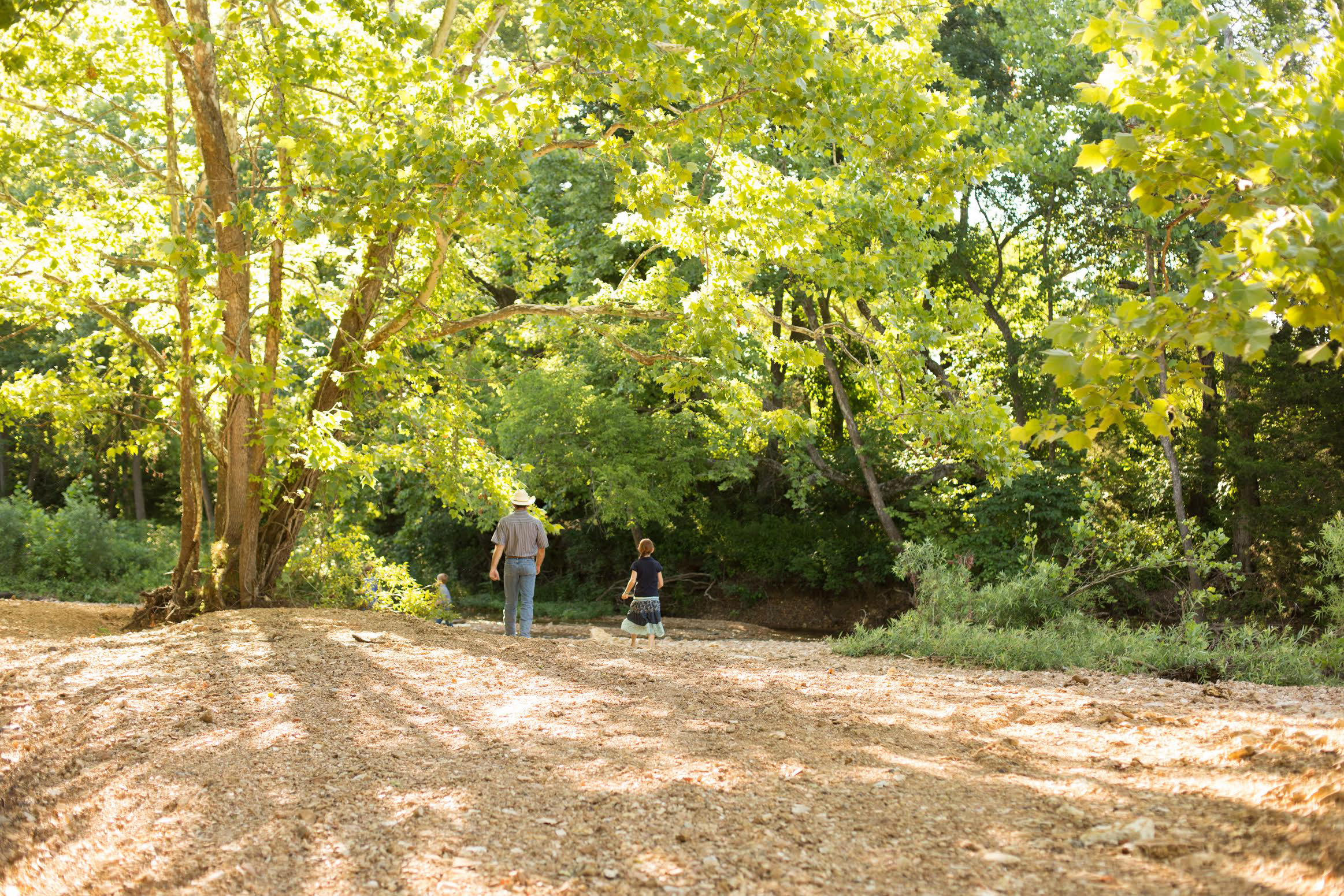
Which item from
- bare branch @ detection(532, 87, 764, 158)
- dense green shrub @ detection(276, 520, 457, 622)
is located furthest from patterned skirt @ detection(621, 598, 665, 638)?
bare branch @ detection(532, 87, 764, 158)

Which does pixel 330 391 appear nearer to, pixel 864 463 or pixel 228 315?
pixel 228 315

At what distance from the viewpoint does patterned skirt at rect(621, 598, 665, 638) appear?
1184 cm

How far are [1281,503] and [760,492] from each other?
35.2 ft

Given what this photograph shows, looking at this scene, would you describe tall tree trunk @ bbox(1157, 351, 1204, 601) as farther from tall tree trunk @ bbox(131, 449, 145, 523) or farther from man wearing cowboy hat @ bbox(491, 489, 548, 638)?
tall tree trunk @ bbox(131, 449, 145, 523)

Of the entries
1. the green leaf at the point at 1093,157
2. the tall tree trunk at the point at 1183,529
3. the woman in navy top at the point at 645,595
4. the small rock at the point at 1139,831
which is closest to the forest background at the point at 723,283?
the green leaf at the point at 1093,157

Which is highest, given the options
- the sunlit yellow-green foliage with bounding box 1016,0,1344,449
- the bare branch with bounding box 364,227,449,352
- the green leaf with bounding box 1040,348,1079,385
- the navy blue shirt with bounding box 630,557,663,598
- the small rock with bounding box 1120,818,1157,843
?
the bare branch with bounding box 364,227,449,352

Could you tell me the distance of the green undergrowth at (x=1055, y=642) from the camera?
313 inches

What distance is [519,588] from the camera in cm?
1032

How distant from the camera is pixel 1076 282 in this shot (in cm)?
1936

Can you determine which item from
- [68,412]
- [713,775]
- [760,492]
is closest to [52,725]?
[713,775]

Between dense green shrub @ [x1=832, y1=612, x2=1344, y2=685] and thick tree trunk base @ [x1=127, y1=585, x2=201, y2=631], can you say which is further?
thick tree trunk base @ [x1=127, y1=585, x2=201, y2=631]

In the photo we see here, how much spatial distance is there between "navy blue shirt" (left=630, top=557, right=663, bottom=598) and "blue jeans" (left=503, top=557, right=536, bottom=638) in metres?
1.69

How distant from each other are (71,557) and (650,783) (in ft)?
61.0

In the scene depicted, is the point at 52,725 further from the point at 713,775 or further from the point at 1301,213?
the point at 1301,213
